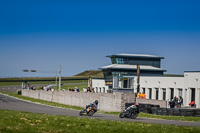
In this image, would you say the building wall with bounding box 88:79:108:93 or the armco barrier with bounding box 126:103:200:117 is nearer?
the armco barrier with bounding box 126:103:200:117

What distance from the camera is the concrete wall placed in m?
38.5

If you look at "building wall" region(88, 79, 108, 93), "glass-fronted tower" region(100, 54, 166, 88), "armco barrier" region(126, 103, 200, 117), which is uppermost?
"glass-fronted tower" region(100, 54, 166, 88)

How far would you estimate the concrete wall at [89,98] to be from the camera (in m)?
38.5

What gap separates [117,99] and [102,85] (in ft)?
166

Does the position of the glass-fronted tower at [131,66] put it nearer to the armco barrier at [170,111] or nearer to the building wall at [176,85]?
the building wall at [176,85]

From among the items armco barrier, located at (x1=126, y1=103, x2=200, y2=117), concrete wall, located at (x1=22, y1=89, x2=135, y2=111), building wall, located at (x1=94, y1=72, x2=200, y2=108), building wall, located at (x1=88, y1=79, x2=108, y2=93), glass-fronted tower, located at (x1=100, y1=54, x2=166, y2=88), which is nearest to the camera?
armco barrier, located at (x1=126, y1=103, x2=200, y2=117)

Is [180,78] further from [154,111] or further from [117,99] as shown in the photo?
[154,111]

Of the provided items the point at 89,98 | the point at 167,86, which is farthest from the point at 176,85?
the point at 89,98

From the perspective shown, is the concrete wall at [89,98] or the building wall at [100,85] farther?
the building wall at [100,85]

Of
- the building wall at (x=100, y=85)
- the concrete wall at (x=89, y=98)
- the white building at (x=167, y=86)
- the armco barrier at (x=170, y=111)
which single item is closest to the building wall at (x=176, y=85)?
the white building at (x=167, y=86)

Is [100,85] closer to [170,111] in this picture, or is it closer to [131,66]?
[131,66]

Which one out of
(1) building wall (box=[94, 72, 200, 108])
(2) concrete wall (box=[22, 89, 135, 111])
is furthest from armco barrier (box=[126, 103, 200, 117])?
(1) building wall (box=[94, 72, 200, 108])

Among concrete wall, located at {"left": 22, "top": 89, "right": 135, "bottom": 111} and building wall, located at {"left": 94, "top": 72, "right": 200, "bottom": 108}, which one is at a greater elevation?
building wall, located at {"left": 94, "top": 72, "right": 200, "bottom": 108}

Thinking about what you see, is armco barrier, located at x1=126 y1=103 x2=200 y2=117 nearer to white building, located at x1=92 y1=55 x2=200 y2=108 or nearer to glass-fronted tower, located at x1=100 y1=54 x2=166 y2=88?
white building, located at x1=92 y1=55 x2=200 y2=108
